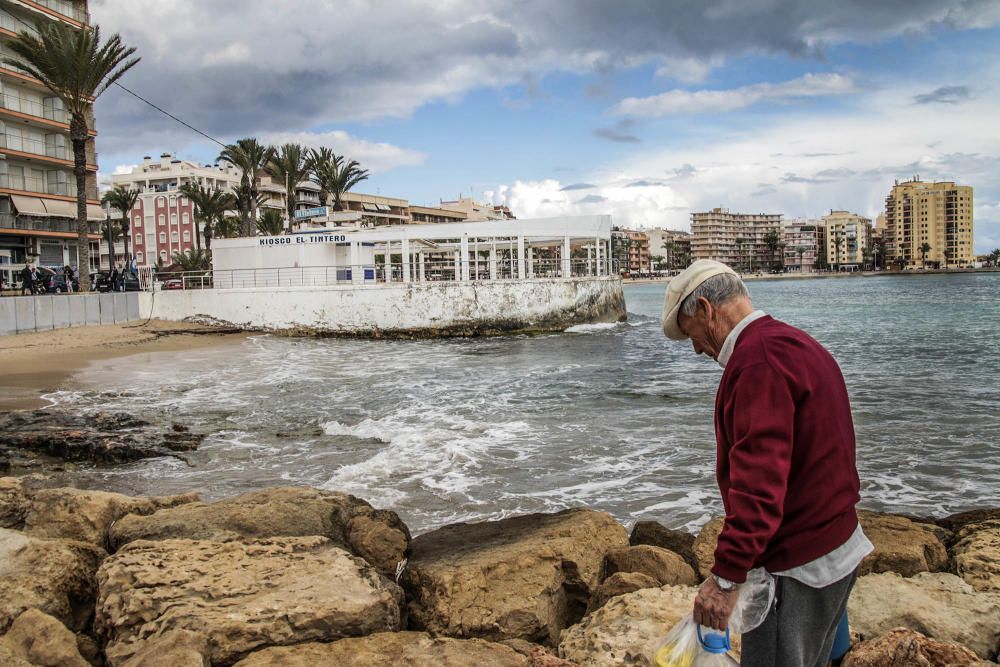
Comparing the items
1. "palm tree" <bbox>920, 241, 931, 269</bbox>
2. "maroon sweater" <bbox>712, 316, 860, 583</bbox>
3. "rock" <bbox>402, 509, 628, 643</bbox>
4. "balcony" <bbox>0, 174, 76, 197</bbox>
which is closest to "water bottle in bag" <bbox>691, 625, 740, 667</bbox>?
"maroon sweater" <bbox>712, 316, 860, 583</bbox>

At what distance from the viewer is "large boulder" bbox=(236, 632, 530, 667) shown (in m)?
3.39

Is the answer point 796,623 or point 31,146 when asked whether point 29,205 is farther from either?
point 796,623

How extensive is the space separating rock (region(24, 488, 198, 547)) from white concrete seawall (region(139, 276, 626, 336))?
2773 cm

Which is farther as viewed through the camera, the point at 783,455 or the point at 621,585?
the point at 621,585

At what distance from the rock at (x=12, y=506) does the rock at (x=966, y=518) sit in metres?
7.15

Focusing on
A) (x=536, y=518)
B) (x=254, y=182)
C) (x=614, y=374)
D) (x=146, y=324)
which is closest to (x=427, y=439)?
(x=536, y=518)

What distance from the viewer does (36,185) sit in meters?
42.7

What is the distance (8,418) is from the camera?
38.4ft

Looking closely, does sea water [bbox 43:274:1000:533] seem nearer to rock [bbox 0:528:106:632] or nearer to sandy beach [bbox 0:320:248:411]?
sandy beach [bbox 0:320:248:411]

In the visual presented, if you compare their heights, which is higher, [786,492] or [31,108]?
[31,108]

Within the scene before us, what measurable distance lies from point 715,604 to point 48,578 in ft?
12.9

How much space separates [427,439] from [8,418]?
6807mm

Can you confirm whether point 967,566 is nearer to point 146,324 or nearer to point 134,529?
point 134,529

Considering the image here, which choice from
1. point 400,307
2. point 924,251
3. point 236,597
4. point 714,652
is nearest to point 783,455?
point 714,652
